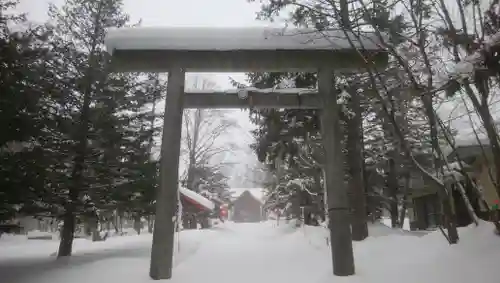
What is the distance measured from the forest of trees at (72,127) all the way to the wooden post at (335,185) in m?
5.56

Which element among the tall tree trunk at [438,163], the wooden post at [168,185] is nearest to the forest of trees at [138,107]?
the tall tree trunk at [438,163]

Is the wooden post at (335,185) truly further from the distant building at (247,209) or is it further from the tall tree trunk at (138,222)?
the distant building at (247,209)

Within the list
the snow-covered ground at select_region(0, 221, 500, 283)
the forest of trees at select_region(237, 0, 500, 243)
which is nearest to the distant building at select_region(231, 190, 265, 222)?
the forest of trees at select_region(237, 0, 500, 243)

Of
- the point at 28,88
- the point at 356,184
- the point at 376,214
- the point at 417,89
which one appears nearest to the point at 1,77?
the point at 28,88

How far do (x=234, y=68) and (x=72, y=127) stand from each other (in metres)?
5.13

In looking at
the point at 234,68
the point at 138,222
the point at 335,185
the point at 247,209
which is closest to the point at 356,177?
the point at 335,185

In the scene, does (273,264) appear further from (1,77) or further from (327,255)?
(1,77)

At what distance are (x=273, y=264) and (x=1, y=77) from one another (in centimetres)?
661

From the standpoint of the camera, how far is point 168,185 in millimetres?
6875

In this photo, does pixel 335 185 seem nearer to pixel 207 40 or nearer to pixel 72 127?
pixel 207 40

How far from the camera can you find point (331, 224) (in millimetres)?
6895

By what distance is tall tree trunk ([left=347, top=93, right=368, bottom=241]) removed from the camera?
1112 cm

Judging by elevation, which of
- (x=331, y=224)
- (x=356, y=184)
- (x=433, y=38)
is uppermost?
(x=433, y=38)

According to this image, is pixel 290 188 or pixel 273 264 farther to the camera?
pixel 290 188
